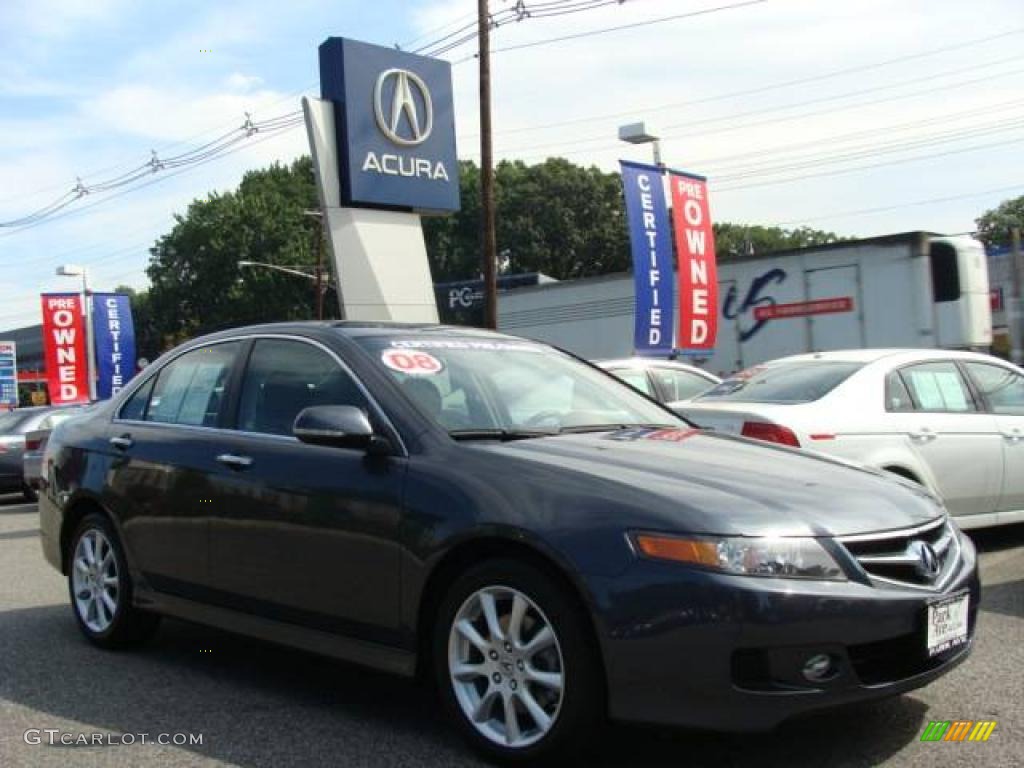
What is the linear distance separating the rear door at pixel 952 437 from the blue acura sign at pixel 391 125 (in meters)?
8.83

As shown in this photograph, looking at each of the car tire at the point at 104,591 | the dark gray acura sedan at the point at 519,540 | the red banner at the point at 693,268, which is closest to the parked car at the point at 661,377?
Result: the red banner at the point at 693,268

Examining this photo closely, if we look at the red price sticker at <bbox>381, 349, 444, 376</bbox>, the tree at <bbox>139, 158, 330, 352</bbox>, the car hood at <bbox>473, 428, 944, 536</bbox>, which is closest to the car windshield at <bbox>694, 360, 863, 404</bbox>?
the car hood at <bbox>473, 428, 944, 536</bbox>

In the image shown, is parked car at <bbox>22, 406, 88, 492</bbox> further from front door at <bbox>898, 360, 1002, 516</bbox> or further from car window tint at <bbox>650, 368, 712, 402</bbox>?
front door at <bbox>898, 360, 1002, 516</bbox>

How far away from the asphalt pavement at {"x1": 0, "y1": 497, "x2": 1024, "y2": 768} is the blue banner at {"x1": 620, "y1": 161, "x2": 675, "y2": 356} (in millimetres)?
9471

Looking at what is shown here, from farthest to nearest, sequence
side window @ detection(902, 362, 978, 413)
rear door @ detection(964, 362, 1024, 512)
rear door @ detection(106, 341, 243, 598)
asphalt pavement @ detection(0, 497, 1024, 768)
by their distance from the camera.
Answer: rear door @ detection(964, 362, 1024, 512) → side window @ detection(902, 362, 978, 413) → rear door @ detection(106, 341, 243, 598) → asphalt pavement @ detection(0, 497, 1024, 768)

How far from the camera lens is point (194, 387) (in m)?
5.20

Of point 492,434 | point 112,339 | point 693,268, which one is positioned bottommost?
point 492,434

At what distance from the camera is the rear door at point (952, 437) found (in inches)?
280

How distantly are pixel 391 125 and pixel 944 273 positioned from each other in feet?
28.5

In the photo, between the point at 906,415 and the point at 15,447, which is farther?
the point at 15,447

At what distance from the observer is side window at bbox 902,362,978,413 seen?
24.1 feet

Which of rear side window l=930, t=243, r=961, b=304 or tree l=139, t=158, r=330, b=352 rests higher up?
tree l=139, t=158, r=330, b=352

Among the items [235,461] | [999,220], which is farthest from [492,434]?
[999,220]

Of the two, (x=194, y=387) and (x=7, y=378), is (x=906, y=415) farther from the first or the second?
(x=7, y=378)
